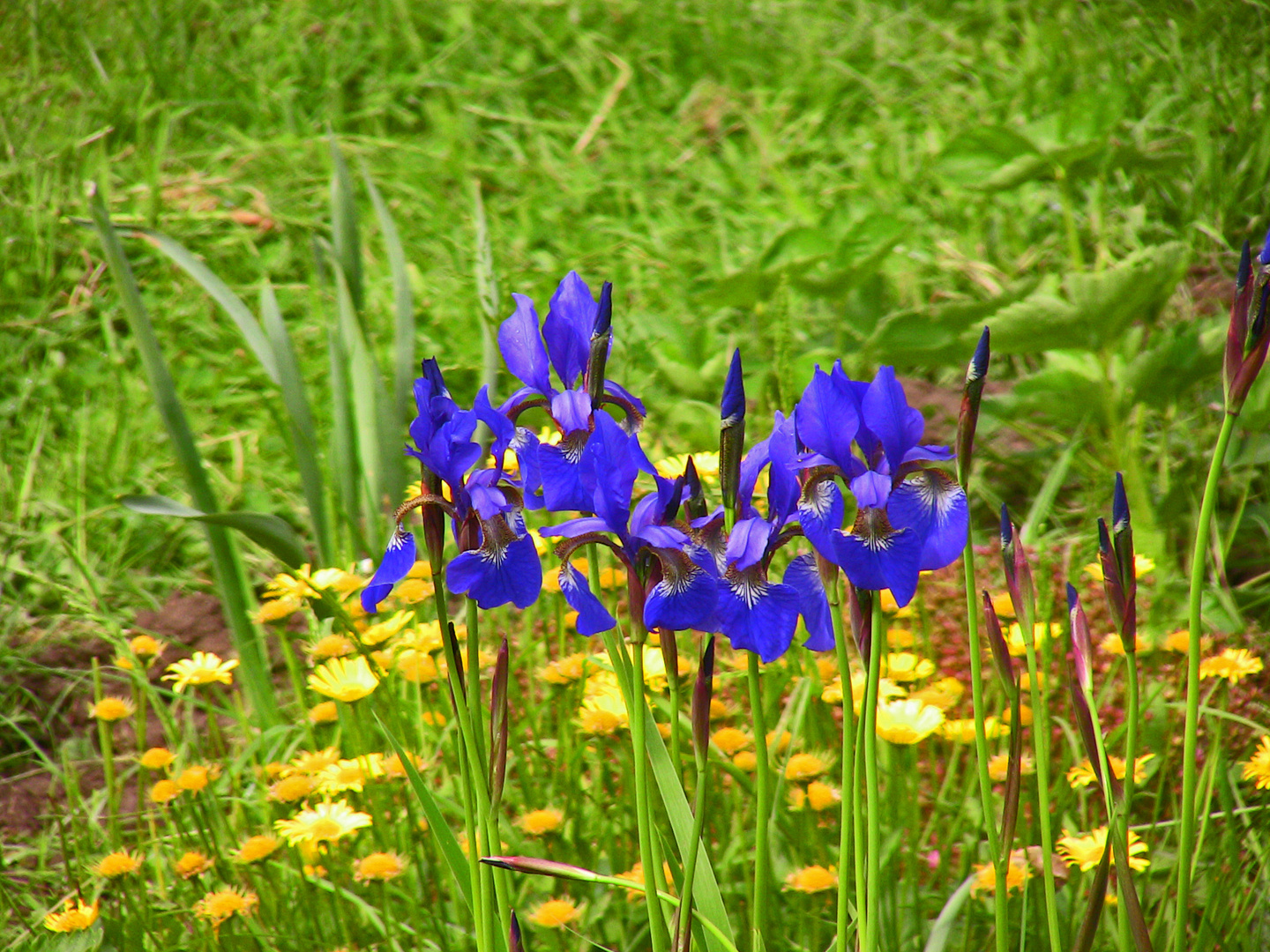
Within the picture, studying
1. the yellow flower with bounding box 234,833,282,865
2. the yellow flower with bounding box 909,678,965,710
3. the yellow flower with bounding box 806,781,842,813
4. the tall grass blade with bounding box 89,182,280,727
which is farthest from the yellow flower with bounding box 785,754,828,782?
the tall grass blade with bounding box 89,182,280,727

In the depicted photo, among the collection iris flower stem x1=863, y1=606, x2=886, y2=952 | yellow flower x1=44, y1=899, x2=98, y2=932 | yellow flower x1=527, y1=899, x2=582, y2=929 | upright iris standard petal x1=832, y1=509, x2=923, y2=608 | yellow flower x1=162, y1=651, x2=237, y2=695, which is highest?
upright iris standard petal x1=832, y1=509, x2=923, y2=608

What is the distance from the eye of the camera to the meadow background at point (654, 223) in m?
2.10

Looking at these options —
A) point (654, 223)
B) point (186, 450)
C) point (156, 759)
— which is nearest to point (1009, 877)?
point (156, 759)

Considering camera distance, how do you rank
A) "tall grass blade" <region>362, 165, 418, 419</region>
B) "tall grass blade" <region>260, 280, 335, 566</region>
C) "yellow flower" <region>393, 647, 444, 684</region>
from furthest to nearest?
"tall grass blade" <region>362, 165, 418, 419</region>, "tall grass blade" <region>260, 280, 335, 566</region>, "yellow flower" <region>393, 647, 444, 684</region>

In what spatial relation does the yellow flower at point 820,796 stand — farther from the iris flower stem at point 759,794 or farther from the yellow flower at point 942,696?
the iris flower stem at point 759,794

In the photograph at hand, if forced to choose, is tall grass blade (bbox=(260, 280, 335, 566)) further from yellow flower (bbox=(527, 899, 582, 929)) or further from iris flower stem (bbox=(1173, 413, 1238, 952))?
iris flower stem (bbox=(1173, 413, 1238, 952))

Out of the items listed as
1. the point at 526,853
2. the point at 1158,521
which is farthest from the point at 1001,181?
the point at 526,853

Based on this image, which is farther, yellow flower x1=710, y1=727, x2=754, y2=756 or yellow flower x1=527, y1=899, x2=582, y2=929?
yellow flower x1=710, y1=727, x2=754, y2=756

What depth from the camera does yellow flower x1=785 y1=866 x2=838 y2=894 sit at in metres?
1.14

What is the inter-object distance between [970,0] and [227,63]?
9.45ft

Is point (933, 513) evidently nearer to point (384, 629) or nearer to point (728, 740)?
point (728, 740)

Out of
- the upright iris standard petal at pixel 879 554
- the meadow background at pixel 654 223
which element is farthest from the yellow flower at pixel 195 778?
the upright iris standard petal at pixel 879 554

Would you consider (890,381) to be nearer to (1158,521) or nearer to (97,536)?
(1158,521)

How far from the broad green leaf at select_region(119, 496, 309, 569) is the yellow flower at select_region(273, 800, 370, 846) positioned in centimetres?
62
